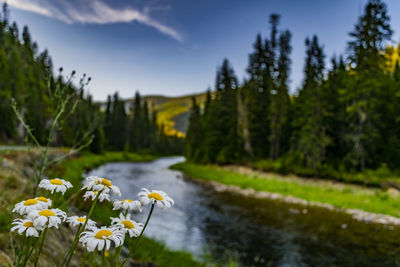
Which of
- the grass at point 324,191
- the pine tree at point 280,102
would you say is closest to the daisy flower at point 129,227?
the grass at point 324,191

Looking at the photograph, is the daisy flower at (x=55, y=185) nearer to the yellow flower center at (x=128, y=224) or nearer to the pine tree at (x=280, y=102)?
the yellow flower center at (x=128, y=224)

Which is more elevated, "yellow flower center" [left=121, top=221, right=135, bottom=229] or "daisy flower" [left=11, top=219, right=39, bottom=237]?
"daisy flower" [left=11, top=219, right=39, bottom=237]

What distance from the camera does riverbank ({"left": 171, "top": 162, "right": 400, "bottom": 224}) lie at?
56.5 ft

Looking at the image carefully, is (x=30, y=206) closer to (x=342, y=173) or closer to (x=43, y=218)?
(x=43, y=218)

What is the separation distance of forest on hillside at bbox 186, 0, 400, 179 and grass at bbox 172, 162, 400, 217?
1.84 meters

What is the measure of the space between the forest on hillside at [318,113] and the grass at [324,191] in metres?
1.84

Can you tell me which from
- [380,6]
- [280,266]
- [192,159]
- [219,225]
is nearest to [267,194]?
[219,225]

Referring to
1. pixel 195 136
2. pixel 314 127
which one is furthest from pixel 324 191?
pixel 195 136

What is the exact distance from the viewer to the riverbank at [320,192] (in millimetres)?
17219

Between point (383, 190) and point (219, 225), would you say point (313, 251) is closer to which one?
point (219, 225)

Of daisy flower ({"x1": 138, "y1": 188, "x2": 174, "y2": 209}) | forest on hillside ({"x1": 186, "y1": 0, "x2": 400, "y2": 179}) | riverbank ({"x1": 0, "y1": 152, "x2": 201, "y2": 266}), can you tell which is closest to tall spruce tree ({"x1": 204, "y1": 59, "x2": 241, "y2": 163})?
forest on hillside ({"x1": 186, "y1": 0, "x2": 400, "y2": 179})

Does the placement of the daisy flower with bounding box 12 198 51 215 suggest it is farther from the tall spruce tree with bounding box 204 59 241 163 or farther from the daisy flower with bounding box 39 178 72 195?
the tall spruce tree with bounding box 204 59 241 163

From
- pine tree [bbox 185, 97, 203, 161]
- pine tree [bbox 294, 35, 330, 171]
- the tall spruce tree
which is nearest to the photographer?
pine tree [bbox 294, 35, 330, 171]

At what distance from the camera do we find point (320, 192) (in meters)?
22.2
